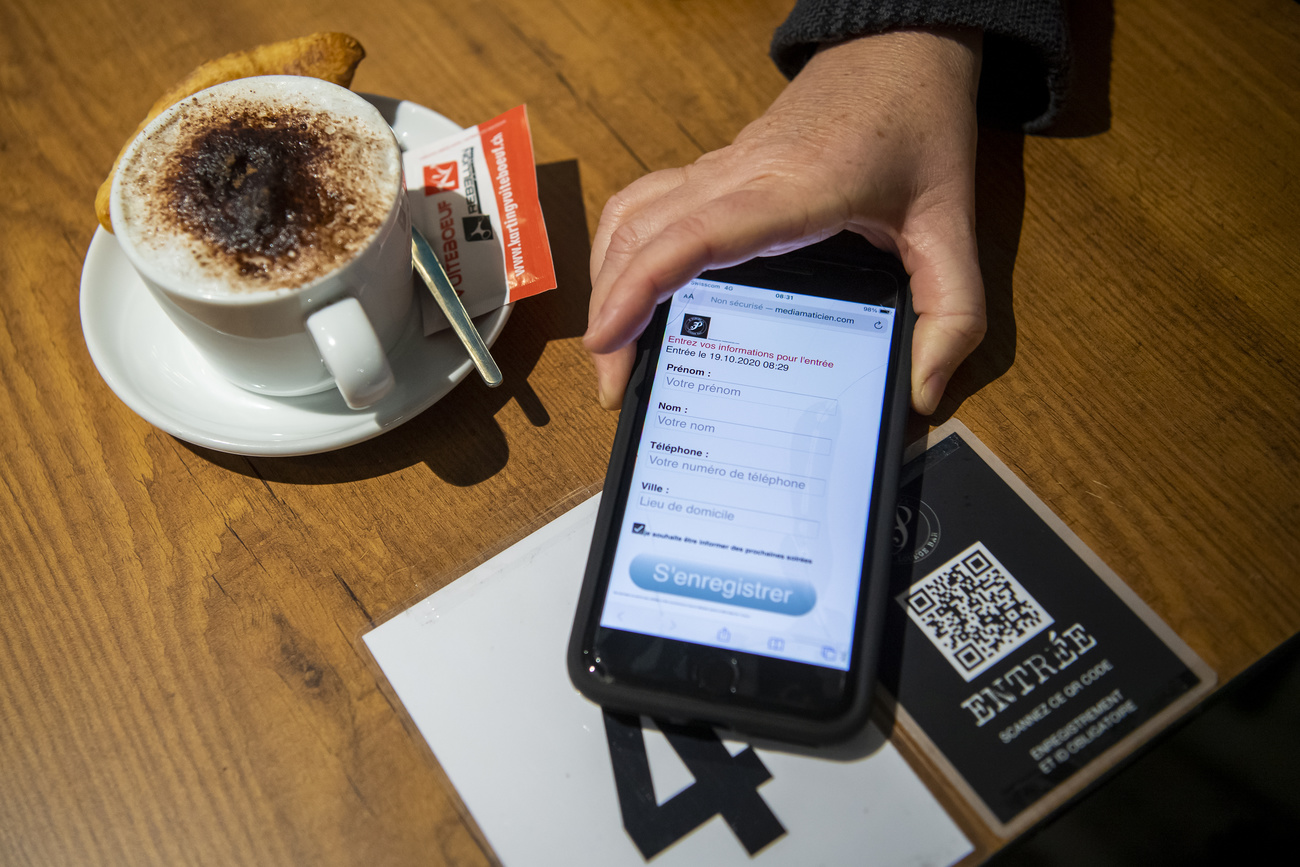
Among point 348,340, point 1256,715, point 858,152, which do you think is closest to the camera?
point 348,340

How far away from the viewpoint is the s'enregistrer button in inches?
17.7

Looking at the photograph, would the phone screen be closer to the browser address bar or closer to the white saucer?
the browser address bar

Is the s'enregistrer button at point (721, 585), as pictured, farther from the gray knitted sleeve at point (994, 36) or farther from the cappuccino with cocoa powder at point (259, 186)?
the gray knitted sleeve at point (994, 36)

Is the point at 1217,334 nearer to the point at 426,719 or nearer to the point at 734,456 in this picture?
the point at 734,456

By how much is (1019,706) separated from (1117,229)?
0.39 metres

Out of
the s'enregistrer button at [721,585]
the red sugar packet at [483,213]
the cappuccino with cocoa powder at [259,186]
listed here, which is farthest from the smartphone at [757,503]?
the cappuccino with cocoa powder at [259,186]

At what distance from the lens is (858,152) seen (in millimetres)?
527

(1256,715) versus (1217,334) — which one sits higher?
(1217,334)

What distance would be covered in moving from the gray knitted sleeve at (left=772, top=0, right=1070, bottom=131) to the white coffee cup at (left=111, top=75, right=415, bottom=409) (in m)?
0.38

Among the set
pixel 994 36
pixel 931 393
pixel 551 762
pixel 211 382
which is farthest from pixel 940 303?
pixel 211 382

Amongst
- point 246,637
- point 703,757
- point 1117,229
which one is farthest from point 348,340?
point 1117,229

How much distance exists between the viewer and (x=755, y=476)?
481 millimetres

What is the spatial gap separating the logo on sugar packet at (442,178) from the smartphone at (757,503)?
20 centimetres

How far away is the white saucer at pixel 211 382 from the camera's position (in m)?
0.49
